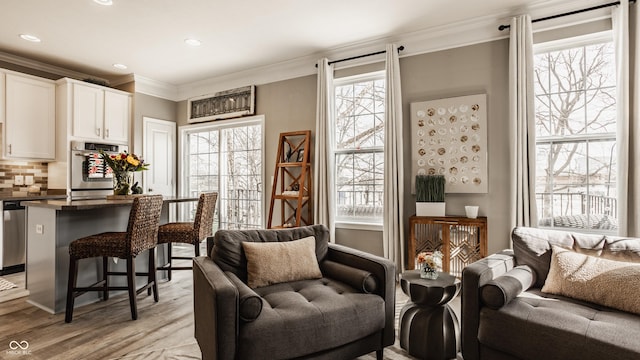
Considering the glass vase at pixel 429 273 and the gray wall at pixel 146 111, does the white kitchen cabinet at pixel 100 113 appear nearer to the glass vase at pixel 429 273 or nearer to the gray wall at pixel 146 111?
the gray wall at pixel 146 111

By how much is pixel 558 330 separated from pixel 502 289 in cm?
31

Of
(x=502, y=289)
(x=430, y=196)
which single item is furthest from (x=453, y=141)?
(x=502, y=289)

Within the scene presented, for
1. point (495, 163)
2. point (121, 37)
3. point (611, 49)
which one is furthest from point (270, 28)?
point (611, 49)

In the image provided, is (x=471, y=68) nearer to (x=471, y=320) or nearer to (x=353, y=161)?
(x=353, y=161)

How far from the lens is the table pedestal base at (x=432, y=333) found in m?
2.16

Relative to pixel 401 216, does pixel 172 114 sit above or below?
above

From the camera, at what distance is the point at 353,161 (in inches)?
172

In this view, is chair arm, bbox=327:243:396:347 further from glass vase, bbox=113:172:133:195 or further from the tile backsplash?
the tile backsplash

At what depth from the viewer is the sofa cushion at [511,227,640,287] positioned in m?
2.20

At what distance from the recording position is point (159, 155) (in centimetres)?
572

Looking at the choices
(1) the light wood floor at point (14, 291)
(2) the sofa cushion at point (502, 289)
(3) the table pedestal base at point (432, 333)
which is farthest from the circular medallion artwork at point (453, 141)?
(1) the light wood floor at point (14, 291)

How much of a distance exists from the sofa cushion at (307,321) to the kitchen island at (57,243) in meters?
1.85

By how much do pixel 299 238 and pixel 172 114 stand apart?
14.2ft

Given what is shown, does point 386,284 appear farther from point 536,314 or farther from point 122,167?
point 122,167
